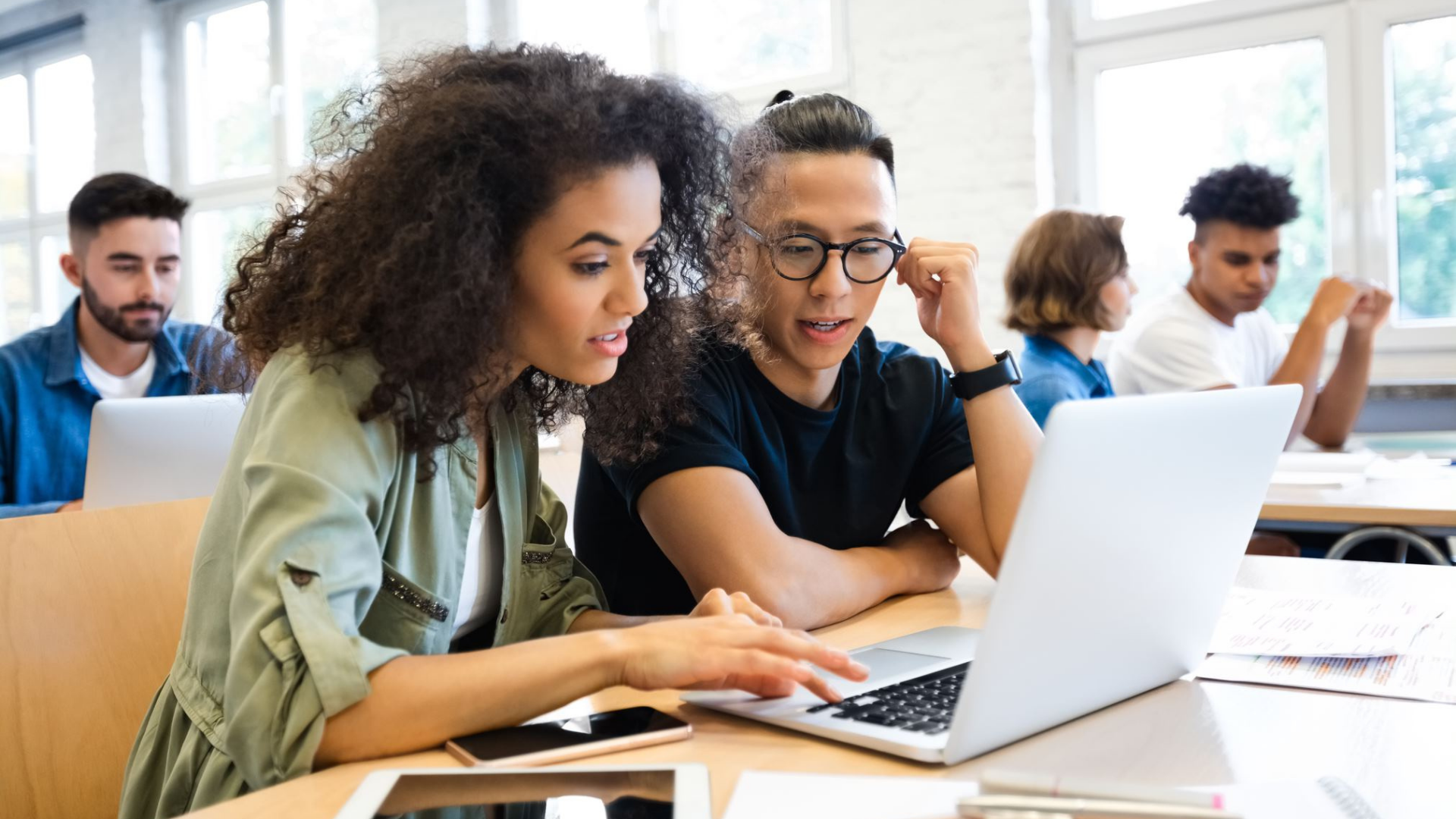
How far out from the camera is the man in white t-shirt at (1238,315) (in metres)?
3.15

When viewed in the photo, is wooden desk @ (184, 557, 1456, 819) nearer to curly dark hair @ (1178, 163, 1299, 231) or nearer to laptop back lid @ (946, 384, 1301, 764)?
laptop back lid @ (946, 384, 1301, 764)

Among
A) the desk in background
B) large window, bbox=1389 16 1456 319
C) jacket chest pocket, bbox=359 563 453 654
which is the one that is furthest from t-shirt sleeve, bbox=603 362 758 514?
large window, bbox=1389 16 1456 319

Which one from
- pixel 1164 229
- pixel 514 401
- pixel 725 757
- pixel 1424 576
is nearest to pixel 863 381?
pixel 514 401

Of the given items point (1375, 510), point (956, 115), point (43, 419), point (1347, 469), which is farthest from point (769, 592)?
point (956, 115)

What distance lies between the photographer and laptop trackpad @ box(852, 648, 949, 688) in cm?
96

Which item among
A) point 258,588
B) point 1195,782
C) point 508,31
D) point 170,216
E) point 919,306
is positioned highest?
point 508,31

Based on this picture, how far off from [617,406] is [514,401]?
0.11m

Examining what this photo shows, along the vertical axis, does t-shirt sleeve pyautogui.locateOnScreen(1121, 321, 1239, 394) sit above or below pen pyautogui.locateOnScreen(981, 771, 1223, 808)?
above

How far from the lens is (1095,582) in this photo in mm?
783

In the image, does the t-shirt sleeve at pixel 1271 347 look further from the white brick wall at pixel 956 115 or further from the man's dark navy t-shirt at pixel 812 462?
the man's dark navy t-shirt at pixel 812 462

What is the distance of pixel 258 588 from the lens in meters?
0.81

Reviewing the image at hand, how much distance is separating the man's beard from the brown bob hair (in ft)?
6.75

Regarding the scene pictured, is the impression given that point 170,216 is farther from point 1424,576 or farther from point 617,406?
point 1424,576

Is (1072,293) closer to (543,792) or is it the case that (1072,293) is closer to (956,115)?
(956,115)
